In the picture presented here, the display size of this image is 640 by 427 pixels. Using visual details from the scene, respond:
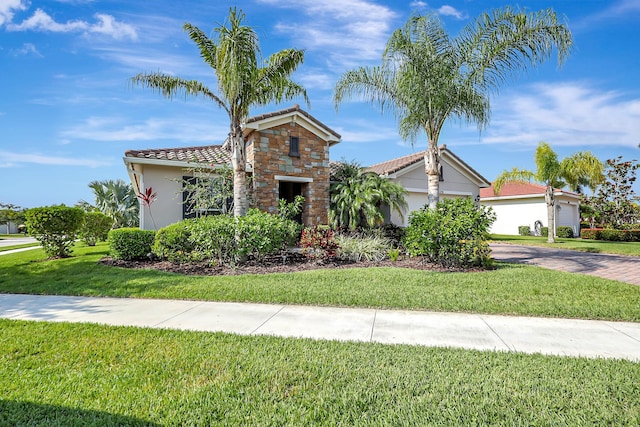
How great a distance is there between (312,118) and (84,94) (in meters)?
8.05

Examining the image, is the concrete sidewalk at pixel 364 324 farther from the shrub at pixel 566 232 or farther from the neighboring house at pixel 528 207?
the neighboring house at pixel 528 207

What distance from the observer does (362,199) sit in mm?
12992

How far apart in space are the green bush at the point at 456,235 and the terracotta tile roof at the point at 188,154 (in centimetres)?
838

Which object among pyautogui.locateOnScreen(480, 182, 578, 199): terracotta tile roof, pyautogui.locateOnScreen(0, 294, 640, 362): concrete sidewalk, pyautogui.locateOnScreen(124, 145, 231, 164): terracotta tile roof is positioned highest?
pyautogui.locateOnScreen(124, 145, 231, 164): terracotta tile roof

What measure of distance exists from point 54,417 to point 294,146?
12.1 m

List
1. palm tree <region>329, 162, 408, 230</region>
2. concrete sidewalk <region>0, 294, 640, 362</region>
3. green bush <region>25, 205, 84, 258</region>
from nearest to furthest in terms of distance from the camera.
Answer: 1. concrete sidewalk <region>0, 294, 640, 362</region>
2. green bush <region>25, 205, 84, 258</region>
3. palm tree <region>329, 162, 408, 230</region>

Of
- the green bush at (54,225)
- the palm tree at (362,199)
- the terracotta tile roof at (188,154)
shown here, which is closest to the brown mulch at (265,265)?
the green bush at (54,225)

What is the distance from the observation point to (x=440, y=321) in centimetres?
485

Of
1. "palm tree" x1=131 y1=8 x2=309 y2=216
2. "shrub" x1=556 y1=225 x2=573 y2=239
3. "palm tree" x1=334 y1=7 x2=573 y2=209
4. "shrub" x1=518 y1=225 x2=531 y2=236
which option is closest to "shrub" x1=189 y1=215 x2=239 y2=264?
"palm tree" x1=131 y1=8 x2=309 y2=216

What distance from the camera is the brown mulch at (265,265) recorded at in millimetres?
8766

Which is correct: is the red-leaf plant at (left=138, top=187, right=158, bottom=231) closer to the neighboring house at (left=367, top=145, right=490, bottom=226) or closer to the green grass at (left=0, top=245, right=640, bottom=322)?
the green grass at (left=0, top=245, right=640, bottom=322)

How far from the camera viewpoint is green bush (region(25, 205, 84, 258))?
10.9m

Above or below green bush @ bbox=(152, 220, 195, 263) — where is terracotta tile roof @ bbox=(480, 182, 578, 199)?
above

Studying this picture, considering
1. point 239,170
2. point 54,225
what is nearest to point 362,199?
point 239,170
